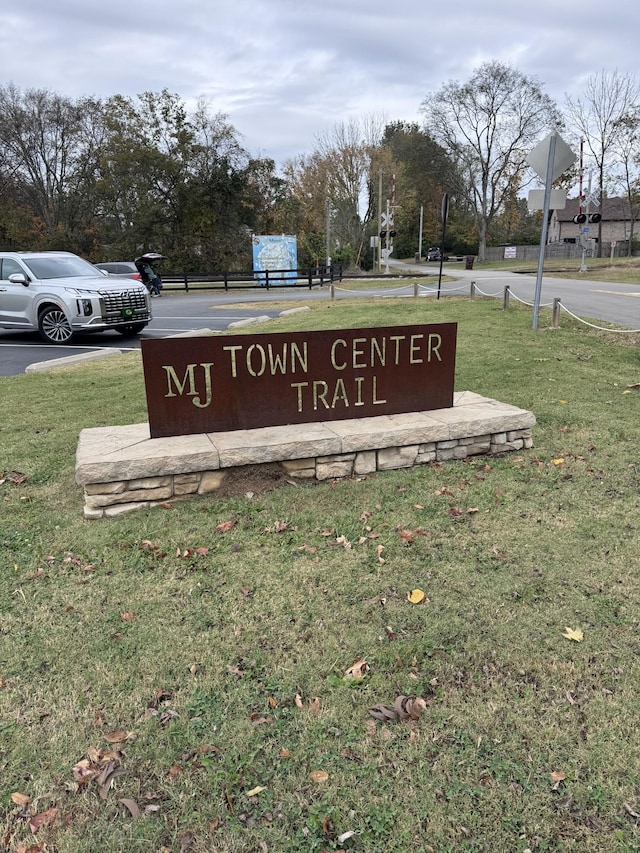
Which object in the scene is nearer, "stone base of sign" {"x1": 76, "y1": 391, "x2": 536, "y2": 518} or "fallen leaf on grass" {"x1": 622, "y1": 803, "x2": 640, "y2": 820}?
"fallen leaf on grass" {"x1": 622, "y1": 803, "x2": 640, "y2": 820}

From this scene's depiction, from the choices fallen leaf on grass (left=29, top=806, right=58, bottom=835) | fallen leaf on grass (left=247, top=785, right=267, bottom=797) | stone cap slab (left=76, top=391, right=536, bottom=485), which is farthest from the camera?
stone cap slab (left=76, top=391, right=536, bottom=485)

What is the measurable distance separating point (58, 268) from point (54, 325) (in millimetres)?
1195

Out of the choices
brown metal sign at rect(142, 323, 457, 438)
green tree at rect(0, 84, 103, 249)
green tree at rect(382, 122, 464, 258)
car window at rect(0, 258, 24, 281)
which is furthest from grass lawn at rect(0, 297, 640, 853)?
green tree at rect(382, 122, 464, 258)

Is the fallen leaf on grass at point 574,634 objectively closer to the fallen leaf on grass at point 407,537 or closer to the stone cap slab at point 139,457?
the fallen leaf on grass at point 407,537

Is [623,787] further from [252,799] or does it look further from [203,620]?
[203,620]

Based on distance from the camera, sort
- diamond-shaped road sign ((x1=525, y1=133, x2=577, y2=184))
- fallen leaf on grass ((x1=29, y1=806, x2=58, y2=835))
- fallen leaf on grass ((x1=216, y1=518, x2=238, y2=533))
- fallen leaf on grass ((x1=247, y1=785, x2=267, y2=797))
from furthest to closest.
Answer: diamond-shaped road sign ((x1=525, y1=133, x2=577, y2=184)) < fallen leaf on grass ((x1=216, y1=518, x2=238, y2=533)) < fallen leaf on grass ((x1=247, y1=785, x2=267, y2=797)) < fallen leaf on grass ((x1=29, y1=806, x2=58, y2=835))

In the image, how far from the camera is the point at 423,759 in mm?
2158

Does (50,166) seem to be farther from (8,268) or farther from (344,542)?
(344,542)

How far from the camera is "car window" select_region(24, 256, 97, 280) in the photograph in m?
11.5

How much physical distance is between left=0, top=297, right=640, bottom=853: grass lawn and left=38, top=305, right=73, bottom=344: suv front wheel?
24.5 ft

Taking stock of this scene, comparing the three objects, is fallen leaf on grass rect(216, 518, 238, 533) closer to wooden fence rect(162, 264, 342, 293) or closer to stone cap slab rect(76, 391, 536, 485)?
stone cap slab rect(76, 391, 536, 485)

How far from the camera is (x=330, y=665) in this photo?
8.64 ft

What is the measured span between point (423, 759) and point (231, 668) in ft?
2.94

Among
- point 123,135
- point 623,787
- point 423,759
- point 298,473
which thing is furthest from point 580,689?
point 123,135
